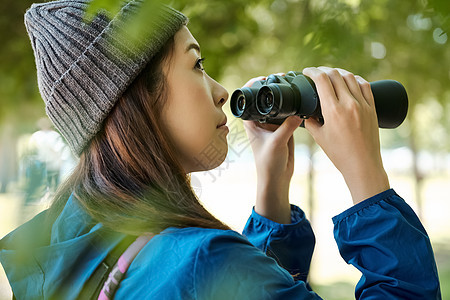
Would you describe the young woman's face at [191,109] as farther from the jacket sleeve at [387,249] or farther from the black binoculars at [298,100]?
the jacket sleeve at [387,249]

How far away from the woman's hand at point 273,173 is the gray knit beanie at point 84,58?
14.5 inches

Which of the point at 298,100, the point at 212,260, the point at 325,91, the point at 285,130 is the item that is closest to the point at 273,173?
the point at 285,130

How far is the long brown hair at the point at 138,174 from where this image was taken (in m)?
0.75

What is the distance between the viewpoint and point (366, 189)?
0.78 metres

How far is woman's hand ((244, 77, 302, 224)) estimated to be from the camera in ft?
3.66

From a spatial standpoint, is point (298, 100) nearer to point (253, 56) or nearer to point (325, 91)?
point (325, 91)

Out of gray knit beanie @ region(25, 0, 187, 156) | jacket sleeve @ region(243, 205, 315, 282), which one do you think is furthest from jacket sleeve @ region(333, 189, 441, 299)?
gray knit beanie @ region(25, 0, 187, 156)

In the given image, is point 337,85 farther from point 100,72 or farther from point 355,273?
point 355,273

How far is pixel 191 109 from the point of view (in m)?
0.89

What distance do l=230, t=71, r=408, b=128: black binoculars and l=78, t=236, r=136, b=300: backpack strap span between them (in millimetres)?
450

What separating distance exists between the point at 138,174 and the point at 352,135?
39cm

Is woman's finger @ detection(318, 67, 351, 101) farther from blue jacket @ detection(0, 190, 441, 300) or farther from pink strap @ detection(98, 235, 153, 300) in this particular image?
pink strap @ detection(98, 235, 153, 300)

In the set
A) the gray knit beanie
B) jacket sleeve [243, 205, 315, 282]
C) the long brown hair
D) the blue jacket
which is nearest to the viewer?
the blue jacket

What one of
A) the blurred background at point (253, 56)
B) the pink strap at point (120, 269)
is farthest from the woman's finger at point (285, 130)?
the pink strap at point (120, 269)
